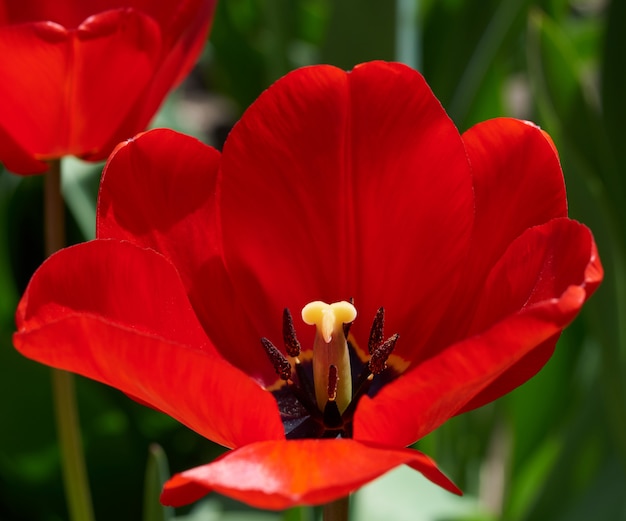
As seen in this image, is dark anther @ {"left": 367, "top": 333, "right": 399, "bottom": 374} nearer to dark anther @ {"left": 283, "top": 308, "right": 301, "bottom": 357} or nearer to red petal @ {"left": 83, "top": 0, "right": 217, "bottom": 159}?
dark anther @ {"left": 283, "top": 308, "right": 301, "bottom": 357}

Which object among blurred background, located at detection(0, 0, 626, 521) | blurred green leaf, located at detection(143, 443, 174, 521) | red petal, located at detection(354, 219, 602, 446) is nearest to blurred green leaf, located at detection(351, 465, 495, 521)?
blurred background, located at detection(0, 0, 626, 521)

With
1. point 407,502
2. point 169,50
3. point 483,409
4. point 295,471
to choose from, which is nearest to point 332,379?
point 295,471

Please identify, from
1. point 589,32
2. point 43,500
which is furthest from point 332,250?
point 589,32

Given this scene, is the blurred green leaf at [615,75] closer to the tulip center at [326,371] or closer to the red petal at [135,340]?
the tulip center at [326,371]

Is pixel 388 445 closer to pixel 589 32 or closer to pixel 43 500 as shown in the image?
pixel 43 500

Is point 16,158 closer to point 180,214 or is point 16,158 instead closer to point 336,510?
point 180,214

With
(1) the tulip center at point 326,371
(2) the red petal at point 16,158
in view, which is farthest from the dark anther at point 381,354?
(2) the red petal at point 16,158
